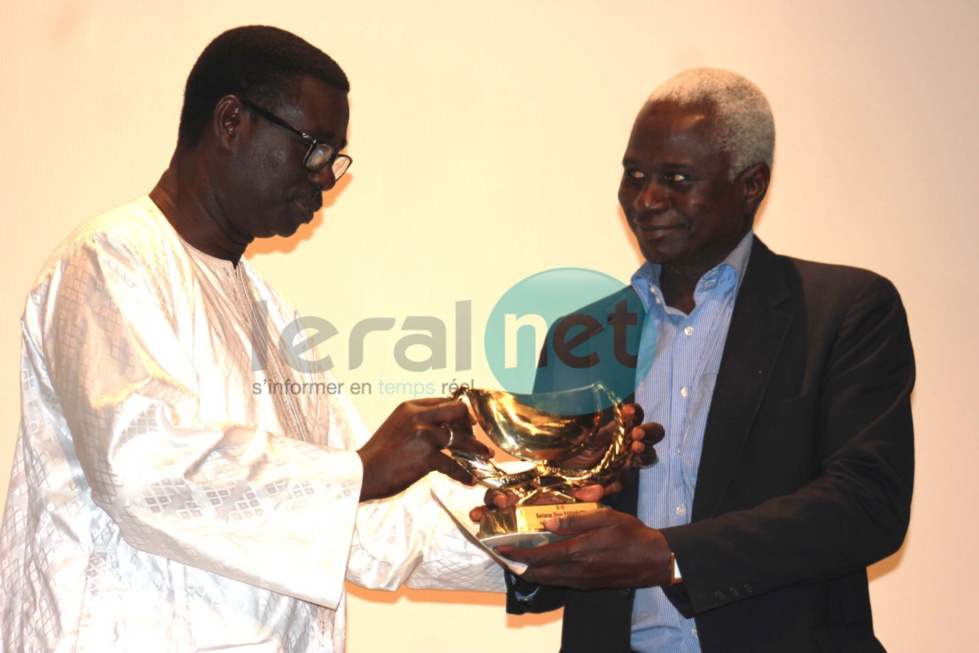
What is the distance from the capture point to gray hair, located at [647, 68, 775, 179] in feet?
7.21

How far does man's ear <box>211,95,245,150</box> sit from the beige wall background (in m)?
1.26

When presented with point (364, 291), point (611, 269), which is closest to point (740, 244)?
point (611, 269)

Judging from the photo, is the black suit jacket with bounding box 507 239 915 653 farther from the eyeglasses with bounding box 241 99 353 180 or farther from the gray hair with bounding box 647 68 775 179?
the eyeglasses with bounding box 241 99 353 180

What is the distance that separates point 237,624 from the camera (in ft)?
6.14

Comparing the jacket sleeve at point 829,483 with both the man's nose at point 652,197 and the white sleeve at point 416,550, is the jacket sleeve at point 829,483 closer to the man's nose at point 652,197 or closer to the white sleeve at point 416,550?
the man's nose at point 652,197

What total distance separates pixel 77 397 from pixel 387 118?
1.78 meters

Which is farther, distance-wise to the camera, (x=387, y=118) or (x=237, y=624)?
(x=387, y=118)

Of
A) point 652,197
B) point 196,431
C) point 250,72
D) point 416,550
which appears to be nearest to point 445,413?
point 196,431

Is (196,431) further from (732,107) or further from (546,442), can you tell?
(732,107)

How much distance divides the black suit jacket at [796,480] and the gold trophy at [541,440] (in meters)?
0.18

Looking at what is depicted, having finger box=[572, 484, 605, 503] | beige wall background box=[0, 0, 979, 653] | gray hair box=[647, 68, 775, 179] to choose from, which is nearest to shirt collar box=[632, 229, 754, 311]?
gray hair box=[647, 68, 775, 179]

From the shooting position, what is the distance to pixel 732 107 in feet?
7.24

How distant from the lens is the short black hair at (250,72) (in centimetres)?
204

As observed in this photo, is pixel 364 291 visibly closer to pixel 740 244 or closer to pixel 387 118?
pixel 387 118
